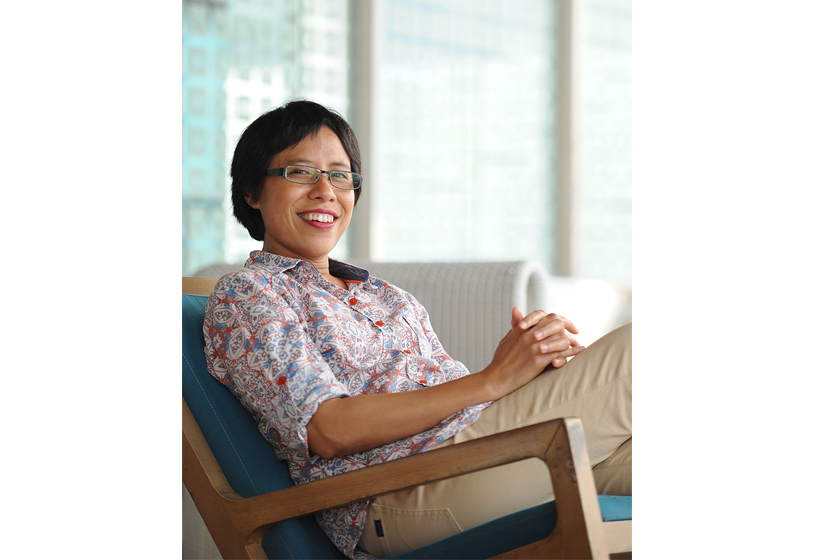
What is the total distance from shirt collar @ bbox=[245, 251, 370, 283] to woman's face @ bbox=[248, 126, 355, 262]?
0.06 metres

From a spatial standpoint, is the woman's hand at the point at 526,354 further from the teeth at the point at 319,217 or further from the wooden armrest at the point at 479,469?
the teeth at the point at 319,217

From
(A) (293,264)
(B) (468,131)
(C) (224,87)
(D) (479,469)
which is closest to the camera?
(D) (479,469)

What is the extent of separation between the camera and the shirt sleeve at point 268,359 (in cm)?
119

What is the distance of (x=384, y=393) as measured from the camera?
1.32m

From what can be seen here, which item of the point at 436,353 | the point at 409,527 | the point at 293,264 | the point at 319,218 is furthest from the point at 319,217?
the point at 409,527

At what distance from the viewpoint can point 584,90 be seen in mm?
4336

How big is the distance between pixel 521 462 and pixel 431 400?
0.58 ft

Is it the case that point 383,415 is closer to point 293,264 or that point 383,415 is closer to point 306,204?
point 293,264

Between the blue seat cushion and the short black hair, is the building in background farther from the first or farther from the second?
the blue seat cushion

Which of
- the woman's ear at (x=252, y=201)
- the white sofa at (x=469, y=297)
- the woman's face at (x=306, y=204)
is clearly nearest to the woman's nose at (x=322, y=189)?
the woman's face at (x=306, y=204)

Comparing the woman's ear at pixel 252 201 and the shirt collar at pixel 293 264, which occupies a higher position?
the woman's ear at pixel 252 201

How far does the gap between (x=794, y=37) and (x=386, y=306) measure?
38.2 inches

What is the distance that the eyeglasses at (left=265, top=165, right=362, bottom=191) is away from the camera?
155cm
